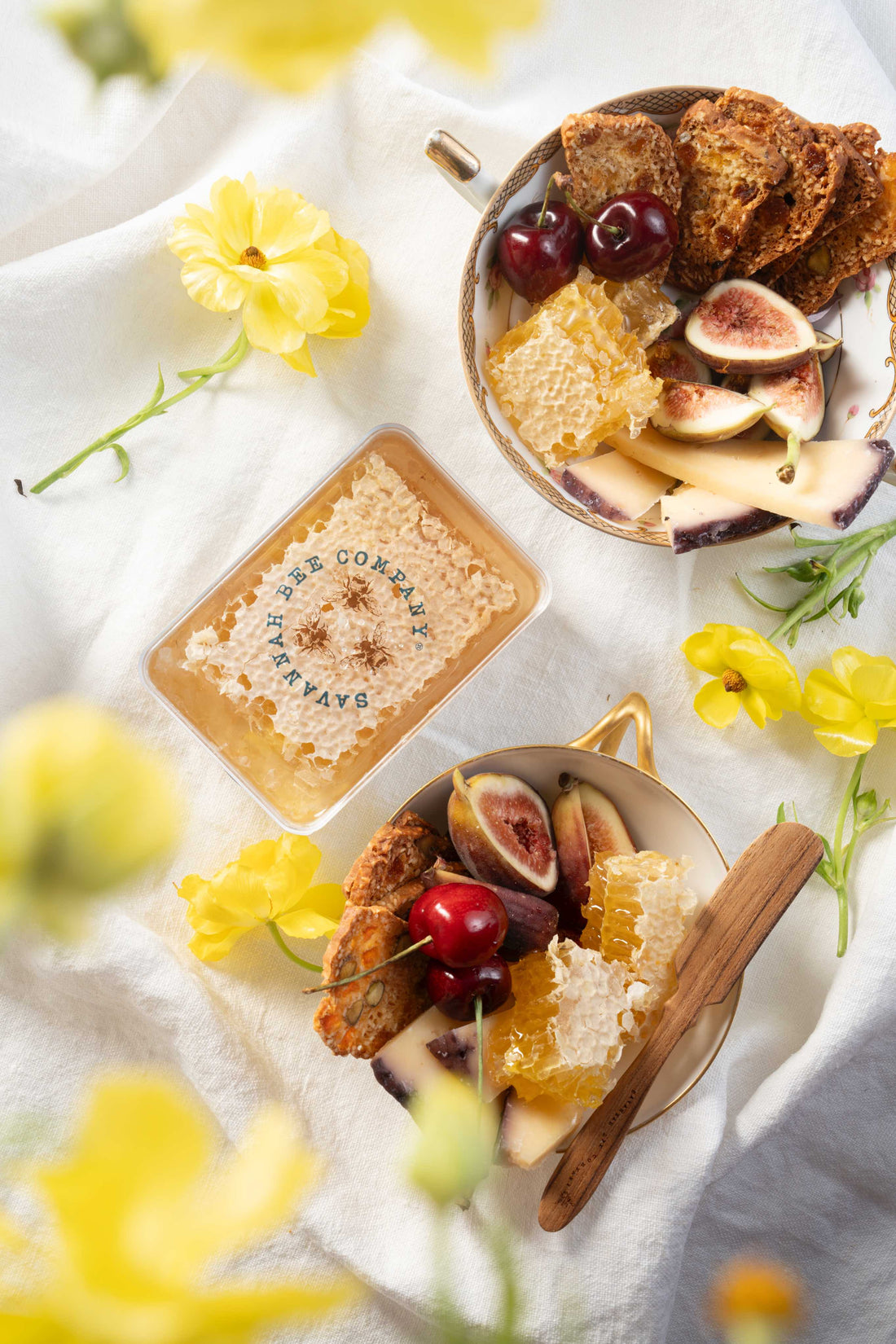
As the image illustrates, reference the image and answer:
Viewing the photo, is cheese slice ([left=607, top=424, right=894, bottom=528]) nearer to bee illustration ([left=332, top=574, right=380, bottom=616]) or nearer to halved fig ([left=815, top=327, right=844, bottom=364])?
halved fig ([left=815, top=327, right=844, bottom=364])

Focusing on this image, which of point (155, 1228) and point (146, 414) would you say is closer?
point (155, 1228)

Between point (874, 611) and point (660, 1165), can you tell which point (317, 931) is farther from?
point (874, 611)

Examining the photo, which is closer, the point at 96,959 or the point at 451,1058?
the point at 451,1058

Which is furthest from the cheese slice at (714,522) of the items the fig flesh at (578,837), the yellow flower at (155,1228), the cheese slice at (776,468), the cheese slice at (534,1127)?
the yellow flower at (155,1228)

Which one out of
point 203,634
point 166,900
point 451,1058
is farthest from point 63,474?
point 451,1058

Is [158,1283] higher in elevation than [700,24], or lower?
lower

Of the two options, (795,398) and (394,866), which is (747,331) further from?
(394,866)

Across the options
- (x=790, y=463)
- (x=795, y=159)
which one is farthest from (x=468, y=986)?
(x=795, y=159)

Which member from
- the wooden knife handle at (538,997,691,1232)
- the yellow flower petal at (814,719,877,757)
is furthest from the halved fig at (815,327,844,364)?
the wooden knife handle at (538,997,691,1232)
